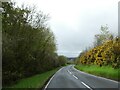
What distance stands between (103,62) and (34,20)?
15969 millimetres

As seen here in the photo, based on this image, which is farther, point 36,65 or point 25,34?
point 36,65

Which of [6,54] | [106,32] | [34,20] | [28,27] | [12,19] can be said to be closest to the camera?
[6,54]

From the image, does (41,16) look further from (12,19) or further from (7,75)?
(7,75)

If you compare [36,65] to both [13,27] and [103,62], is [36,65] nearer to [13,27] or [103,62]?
[103,62]

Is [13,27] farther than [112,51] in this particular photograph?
No

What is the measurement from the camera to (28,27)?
131 ft

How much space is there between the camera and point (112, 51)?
1909 inches

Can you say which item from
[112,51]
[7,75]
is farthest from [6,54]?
[112,51]

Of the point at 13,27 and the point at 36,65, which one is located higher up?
the point at 13,27

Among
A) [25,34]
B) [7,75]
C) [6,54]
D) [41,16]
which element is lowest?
[7,75]

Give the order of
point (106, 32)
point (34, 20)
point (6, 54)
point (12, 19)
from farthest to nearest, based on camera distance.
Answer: point (106, 32), point (34, 20), point (12, 19), point (6, 54)

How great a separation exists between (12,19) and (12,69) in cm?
543

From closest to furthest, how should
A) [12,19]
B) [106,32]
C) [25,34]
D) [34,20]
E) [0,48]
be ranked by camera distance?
[0,48]
[12,19]
[25,34]
[34,20]
[106,32]

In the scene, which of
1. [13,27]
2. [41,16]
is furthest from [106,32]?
[13,27]
